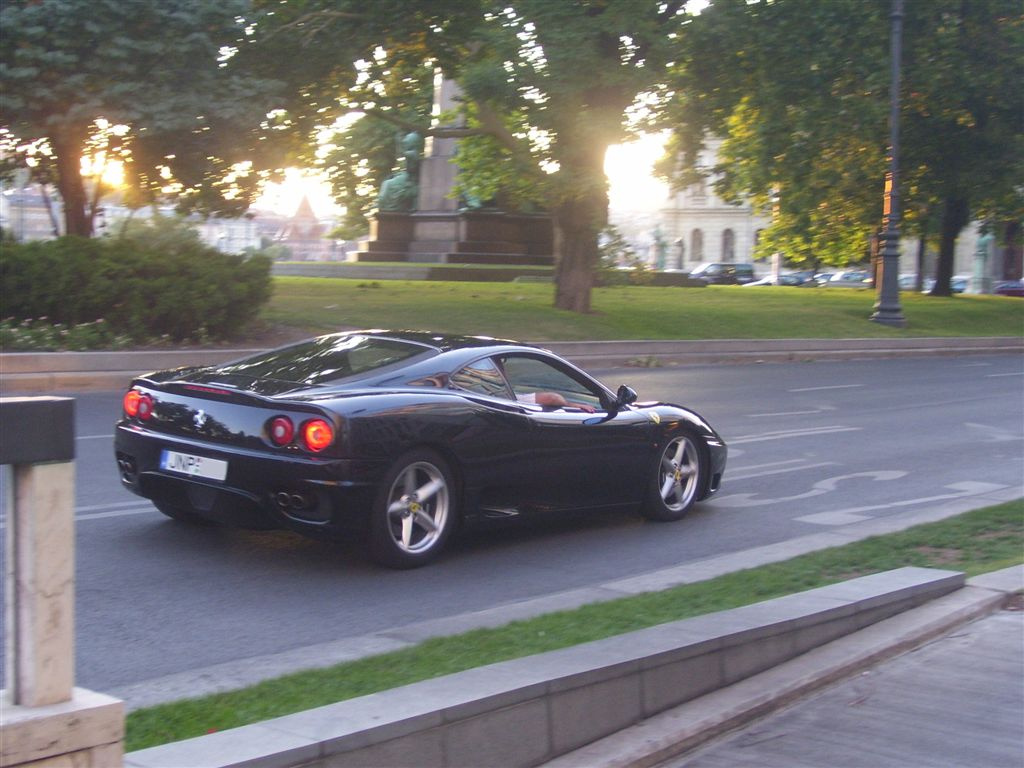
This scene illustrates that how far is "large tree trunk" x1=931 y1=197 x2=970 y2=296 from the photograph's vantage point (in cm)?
4125

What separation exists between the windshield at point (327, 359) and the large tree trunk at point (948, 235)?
3439 cm

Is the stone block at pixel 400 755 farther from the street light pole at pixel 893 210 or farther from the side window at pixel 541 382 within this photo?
the street light pole at pixel 893 210

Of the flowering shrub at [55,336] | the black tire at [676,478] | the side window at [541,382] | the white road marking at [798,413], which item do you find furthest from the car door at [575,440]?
the flowering shrub at [55,336]

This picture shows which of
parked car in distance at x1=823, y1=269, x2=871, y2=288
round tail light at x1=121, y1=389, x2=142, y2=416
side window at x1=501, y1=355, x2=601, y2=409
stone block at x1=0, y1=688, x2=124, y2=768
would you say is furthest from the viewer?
parked car in distance at x1=823, y1=269, x2=871, y2=288

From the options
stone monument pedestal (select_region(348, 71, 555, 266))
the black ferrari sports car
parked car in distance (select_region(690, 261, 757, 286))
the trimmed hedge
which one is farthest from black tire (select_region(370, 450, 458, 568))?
parked car in distance (select_region(690, 261, 757, 286))

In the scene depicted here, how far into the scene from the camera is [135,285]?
18391 mm

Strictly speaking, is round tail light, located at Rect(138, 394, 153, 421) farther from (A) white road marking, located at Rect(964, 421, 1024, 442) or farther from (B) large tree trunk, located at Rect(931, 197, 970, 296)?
(B) large tree trunk, located at Rect(931, 197, 970, 296)

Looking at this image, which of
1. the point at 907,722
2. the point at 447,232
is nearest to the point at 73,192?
the point at 447,232

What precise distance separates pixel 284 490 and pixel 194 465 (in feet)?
1.99

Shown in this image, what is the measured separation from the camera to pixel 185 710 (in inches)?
166

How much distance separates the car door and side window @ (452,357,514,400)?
0.09 metres

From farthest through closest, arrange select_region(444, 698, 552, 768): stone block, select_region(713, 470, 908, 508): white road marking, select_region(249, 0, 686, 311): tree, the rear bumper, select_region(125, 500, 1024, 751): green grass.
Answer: select_region(249, 0, 686, 311): tree, select_region(713, 470, 908, 508): white road marking, the rear bumper, select_region(125, 500, 1024, 751): green grass, select_region(444, 698, 552, 768): stone block

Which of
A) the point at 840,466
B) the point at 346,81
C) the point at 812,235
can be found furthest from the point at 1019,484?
the point at 812,235

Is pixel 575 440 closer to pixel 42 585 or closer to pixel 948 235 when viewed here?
pixel 42 585
